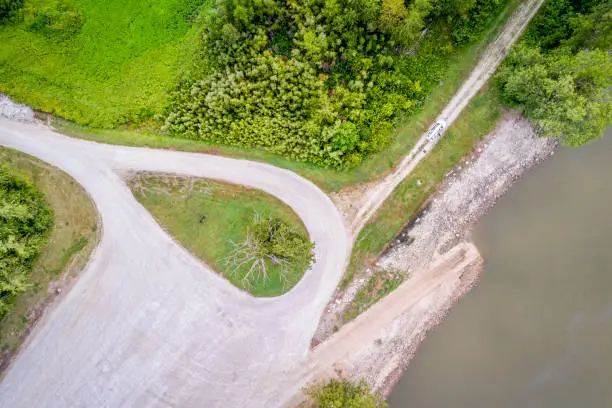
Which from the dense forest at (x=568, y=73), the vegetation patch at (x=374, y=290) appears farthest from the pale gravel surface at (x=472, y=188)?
the dense forest at (x=568, y=73)

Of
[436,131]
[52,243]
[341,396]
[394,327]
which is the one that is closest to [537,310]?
[394,327]

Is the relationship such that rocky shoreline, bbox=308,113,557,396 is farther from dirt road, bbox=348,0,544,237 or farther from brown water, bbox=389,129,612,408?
dirt road, bbox=348,0,544,237

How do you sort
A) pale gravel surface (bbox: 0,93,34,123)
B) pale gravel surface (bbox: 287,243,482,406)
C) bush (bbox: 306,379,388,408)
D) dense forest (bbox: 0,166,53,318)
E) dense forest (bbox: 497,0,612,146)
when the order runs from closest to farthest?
bush (bbox: 306,379,388,408) < dense forest (bbox: 497,0,612,146) < dense forest (bbox: 0,166,53,318) < pale gravel surface (bbox: 287,243,482,406) < pale gravel surface (bbox: 0,93,34,123)

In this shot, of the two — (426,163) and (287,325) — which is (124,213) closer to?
(287,325)

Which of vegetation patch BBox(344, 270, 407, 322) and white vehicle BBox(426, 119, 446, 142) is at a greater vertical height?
white vehicle BBox(426, 119, 446, 142)

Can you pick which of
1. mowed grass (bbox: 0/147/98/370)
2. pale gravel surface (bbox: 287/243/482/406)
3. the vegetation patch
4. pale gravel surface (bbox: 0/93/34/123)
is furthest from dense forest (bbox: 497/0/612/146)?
pale gravel surface (bbox: 0/93/34/123)

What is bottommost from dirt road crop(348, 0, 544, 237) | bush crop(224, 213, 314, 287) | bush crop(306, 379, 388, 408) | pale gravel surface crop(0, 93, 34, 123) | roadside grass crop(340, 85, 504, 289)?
pale gravel surface crop(0, 93, 34, 123)
